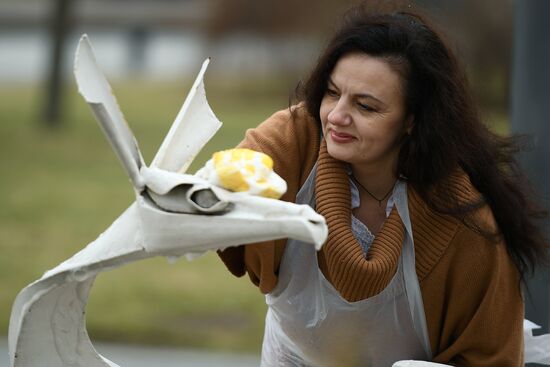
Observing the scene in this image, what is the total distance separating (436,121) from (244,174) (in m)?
0.71

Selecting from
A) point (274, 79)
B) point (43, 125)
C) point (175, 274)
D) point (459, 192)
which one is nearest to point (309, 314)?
point (459, 192)

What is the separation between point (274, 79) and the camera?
17.0 metres

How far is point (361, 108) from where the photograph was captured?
2.46 m

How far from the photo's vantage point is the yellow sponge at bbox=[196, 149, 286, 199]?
2.04 metres

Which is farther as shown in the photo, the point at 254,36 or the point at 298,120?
the point at 254,36

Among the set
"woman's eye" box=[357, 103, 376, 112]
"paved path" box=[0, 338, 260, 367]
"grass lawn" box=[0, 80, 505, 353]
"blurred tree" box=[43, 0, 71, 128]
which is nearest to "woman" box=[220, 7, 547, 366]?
"woman's eye" box=[357, 103, 376, 112]

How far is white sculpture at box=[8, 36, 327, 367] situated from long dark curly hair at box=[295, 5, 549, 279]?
44 cm

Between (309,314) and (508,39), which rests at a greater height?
(508,39)

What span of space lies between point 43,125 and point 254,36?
13.2 ft

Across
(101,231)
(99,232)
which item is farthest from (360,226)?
(99,232)

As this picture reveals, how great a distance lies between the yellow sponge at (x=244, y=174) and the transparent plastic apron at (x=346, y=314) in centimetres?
55

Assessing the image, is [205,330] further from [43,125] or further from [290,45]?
[290,45]

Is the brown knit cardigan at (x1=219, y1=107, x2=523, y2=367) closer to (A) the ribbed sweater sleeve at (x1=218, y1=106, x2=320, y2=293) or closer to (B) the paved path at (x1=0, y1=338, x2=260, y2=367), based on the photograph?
(A) the ribbed sweater sleeve at (x1=218, y1=106, x2=320, y2=293)

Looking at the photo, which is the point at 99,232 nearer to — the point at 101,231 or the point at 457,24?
the point at 101,231
